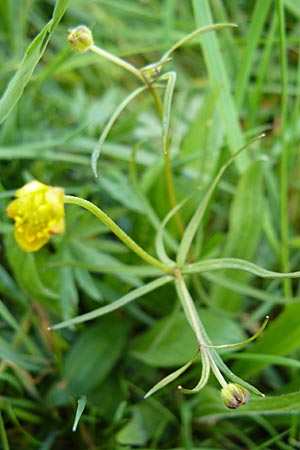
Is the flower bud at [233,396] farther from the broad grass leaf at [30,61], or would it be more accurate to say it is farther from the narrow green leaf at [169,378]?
the broad grass leaf at [30,61]

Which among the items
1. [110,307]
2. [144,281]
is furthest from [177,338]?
[110,307]

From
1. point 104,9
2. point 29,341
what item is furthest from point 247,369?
point 104,9

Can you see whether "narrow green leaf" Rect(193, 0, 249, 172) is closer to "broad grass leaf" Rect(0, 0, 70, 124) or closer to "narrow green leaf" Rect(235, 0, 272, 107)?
"narrow green leaf" Rect(235, 0, 272, 107)

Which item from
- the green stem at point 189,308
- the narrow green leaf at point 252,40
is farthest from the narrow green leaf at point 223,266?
the narrow green leaf at point 252,40

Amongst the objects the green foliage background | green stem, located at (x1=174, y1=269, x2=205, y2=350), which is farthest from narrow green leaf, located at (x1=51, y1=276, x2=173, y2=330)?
the green foliage background

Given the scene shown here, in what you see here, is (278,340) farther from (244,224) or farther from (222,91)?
(222,91)
